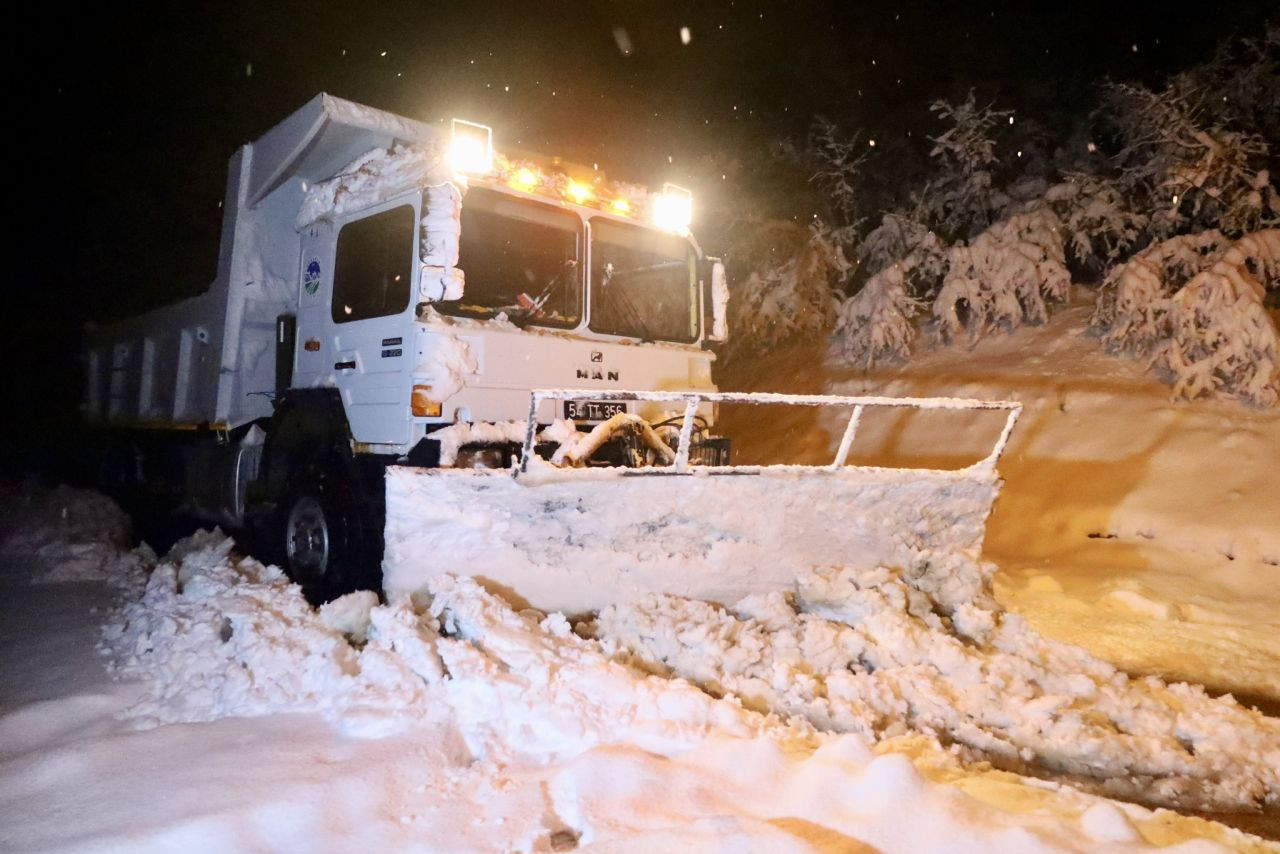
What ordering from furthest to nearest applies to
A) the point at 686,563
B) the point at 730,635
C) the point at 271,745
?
the point at 686,563 < the point at 730,635 < the point at 271,745

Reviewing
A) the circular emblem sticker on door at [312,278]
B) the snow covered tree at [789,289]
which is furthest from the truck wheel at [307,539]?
the snow covered tree at [789,289]

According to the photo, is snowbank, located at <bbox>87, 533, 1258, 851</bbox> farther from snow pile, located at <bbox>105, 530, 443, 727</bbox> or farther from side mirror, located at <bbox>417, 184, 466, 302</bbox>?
side mirror, located at <bbox>417, 184, 466, 302</bbox>

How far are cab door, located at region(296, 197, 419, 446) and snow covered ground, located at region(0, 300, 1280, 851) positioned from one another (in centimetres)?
133

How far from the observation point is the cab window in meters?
5.56

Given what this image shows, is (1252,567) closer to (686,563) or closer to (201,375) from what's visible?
(686,563)

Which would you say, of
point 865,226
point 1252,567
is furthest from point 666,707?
point 865,226

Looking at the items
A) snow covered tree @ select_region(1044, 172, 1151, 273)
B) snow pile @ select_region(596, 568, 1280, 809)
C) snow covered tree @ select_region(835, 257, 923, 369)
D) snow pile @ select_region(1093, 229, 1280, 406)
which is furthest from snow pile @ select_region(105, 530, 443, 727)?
snow covered tree @ select_region(1044, 172, 1151, 273)

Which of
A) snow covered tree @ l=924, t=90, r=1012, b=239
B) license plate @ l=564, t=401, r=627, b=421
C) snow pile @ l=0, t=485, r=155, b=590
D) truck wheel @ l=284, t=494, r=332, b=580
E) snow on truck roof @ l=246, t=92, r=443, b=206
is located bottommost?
snow pile @ l=0, t=485, r=155, b=590

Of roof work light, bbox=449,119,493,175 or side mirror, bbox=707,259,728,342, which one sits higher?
roof work light, bbox=449,119,493,175

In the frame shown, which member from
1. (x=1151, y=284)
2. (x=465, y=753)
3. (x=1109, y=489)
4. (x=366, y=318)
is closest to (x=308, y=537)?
(x=366, y=318)

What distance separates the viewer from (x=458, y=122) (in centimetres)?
530

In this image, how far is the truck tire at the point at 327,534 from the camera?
5516mm

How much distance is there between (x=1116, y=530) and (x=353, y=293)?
7.39 metres

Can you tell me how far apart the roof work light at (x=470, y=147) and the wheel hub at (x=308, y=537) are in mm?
2633
